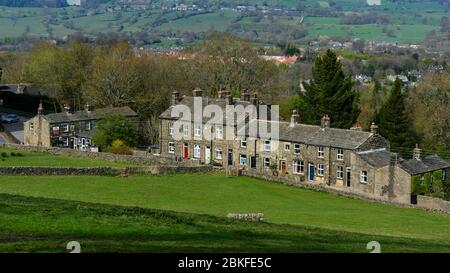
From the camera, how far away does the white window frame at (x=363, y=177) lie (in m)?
49.2

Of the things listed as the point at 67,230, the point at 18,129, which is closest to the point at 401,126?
the point at 18,129

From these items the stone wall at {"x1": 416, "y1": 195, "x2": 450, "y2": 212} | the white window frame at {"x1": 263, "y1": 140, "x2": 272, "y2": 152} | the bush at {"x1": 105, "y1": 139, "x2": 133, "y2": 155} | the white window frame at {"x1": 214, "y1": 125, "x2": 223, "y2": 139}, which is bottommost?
the stone wall at {"x1": 416, "y1": 195, "x2": 450, "y2": 212}

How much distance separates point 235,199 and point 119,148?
738 inches

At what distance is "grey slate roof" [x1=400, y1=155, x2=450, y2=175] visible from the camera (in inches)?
1886

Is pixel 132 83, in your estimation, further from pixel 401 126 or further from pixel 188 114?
pixel 401 126

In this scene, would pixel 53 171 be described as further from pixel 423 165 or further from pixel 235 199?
pixel 423 165

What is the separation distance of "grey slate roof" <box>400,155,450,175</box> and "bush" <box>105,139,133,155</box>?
2089cm

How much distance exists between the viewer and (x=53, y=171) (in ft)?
148

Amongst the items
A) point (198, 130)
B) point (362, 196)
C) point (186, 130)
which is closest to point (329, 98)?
point (198, 130)

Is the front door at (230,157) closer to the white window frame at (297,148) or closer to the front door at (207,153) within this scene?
the front door at (207,153)

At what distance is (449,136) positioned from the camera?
212 ft

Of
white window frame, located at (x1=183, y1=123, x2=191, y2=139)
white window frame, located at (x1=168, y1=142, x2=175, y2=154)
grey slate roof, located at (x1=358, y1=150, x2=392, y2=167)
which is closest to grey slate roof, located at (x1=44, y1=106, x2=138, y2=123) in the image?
white window frame, located at (x1=168, y1=142, x2=175, y2=154)

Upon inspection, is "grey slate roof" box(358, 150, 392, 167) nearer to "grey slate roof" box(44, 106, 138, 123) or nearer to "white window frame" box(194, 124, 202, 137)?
"white window frame" box(194, 124, 202, 137)
